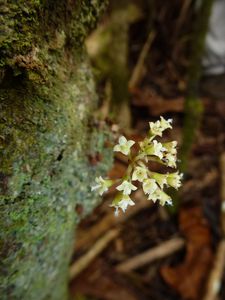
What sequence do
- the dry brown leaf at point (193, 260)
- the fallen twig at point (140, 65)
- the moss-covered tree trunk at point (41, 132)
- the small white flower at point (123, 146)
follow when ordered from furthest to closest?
1. the fallen twig at point (140, 65)
2. the dry brown leaf at point (193, 260)
3. the small white flower at point (123, 146)
4. the moss-covered tree trunk at point (41, 132)

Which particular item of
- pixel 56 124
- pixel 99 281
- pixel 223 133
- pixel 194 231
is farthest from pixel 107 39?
pixel 56 124

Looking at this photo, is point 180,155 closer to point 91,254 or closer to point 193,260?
point 193,260

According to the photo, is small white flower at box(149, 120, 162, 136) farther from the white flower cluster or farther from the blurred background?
the blurred background

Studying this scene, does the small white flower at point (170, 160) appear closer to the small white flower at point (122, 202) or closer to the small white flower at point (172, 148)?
the small white flower at point (172, 148)

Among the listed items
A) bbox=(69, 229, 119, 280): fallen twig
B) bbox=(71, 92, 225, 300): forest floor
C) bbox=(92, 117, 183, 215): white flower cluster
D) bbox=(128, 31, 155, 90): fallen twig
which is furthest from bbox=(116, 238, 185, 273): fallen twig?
bbox=(92, 117, 183, 215): white flower cluster

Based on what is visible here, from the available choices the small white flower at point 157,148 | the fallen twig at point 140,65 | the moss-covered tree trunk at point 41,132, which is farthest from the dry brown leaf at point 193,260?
the small white flower at point 157,148
